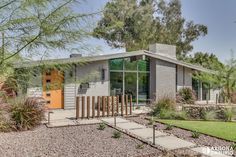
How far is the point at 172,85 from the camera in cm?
1827

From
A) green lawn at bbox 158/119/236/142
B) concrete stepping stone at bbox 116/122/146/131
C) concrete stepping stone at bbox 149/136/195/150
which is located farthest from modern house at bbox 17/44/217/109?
concrete stepping stone at bbox 149/136/195/150

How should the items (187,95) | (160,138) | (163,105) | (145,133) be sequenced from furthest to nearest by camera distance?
(187,95), (163,105), (145,133), (160,138)

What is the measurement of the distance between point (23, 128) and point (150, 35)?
27568 mm

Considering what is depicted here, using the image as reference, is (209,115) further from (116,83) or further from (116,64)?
(116,64)

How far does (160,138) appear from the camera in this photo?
7.65 m

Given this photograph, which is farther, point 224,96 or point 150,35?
point 150,35

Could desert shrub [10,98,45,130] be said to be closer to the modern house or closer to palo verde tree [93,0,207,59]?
the modern house

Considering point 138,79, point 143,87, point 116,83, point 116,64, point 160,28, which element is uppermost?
point 160,28

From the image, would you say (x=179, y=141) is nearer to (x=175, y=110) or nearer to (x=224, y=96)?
(x=175, y=110)

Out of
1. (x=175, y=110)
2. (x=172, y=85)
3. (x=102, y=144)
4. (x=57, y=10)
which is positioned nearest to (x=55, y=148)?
(x=102, y=144)

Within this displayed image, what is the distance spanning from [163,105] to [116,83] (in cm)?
494

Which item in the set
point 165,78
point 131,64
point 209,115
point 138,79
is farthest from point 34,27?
point 165,78

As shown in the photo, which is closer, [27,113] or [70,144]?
[70,144]

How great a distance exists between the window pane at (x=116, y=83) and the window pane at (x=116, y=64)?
1.08 ft
